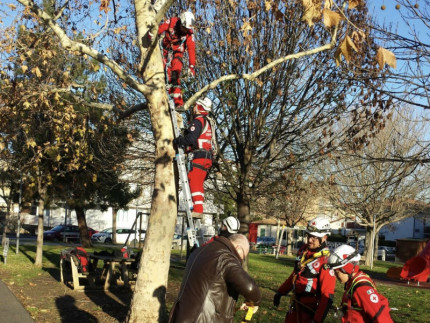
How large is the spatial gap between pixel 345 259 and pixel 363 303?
1.66ft

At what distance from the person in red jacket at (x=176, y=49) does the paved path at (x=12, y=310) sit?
4.70m

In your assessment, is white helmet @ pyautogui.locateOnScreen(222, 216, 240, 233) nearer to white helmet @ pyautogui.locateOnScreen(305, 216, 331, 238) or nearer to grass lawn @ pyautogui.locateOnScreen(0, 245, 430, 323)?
white helmet @ pyautogui.locateOnScreen(305, 216, 331, 238)

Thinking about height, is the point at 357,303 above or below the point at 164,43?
below

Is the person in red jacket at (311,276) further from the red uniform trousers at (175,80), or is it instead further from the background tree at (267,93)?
the background tree at (267,93)

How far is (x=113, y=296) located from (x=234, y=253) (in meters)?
8.71

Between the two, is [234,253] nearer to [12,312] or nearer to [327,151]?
[12,312]

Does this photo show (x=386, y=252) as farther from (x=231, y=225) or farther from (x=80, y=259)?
(x=231, y=225)

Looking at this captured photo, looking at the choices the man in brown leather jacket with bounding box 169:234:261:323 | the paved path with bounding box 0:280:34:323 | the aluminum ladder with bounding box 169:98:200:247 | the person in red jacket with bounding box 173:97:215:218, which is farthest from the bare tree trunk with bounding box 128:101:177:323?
the man in brown leather jacket with bounding box 169:234:261:323

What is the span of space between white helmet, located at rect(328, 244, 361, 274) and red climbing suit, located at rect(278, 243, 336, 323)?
0.66 metres

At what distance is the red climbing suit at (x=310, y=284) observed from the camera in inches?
239

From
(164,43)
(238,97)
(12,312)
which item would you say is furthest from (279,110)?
(12,312)

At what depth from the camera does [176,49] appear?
9.40 m

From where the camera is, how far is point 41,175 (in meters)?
18.9

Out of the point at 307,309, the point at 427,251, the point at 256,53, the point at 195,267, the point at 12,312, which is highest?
the point at 256,53
